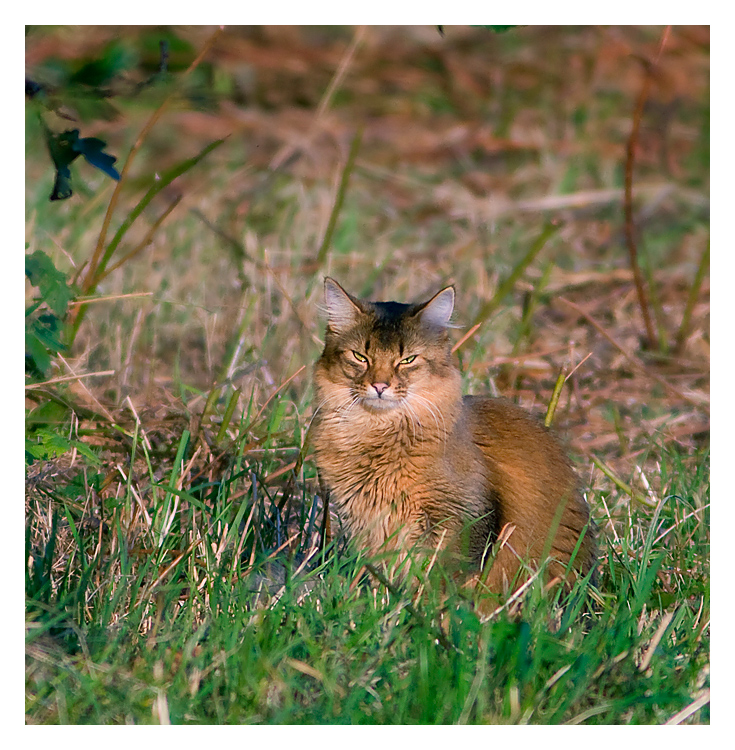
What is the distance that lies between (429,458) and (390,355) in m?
0.37

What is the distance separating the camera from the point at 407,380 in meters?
3.43

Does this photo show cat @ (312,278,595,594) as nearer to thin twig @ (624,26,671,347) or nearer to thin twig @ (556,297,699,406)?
thin twig @ (556,297,699,406)

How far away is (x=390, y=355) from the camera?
3.42m

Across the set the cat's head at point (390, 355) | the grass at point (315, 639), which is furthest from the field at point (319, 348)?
the cat's head at point (390, 355)

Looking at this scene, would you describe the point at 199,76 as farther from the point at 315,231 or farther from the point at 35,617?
the point at 35,617

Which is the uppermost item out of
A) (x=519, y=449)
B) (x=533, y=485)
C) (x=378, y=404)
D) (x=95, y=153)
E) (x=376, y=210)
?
(x=376, y=210)

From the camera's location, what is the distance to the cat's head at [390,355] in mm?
3410

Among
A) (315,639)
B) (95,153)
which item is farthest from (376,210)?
(315,639)

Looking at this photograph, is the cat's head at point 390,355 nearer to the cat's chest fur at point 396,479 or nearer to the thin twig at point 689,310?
the cat's chest fur at point 396,479

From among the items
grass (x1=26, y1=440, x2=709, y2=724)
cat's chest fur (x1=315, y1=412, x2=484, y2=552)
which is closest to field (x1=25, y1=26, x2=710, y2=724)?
grass (x1=26, y1=440, x2=709, y2=724)

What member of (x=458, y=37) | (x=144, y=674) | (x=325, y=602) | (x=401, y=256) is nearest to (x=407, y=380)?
(x=325, y=602)

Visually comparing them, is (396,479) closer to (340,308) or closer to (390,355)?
(390,355)

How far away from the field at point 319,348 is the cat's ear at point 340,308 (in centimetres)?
52

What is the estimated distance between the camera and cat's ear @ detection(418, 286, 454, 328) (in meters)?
3.40
